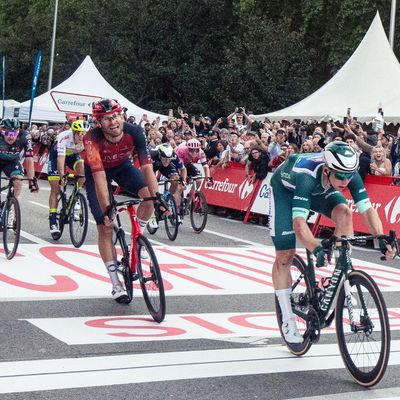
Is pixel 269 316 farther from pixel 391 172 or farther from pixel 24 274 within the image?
pixel 391 172

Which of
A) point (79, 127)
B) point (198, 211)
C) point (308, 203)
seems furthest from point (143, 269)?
point (198, 211)

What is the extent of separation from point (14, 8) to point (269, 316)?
71121 mm

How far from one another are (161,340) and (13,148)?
5416mm

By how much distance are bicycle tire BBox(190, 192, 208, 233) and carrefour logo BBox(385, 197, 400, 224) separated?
127 inches

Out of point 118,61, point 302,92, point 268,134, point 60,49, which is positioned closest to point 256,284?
point 268,134

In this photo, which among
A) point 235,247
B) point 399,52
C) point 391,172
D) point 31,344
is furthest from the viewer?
point 399,52

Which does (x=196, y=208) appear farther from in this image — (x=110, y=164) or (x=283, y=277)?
(x=283, y=277)

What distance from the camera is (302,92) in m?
40.5

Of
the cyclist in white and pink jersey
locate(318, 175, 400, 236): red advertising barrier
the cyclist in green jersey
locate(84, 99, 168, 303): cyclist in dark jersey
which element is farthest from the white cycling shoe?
the cyclist in white and pink jersey

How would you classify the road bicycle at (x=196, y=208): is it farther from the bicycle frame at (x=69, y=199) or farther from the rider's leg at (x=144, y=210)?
the rider's leg at (x=144, y=210)

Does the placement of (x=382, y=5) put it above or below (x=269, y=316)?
above

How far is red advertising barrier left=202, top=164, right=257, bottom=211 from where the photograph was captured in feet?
61.6

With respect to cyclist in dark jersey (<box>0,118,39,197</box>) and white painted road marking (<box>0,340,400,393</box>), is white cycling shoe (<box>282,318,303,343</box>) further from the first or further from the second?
cyclist in dark jersey (<box>0,118,39,197</box>)

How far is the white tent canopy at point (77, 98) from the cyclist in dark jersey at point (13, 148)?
2035 cm
